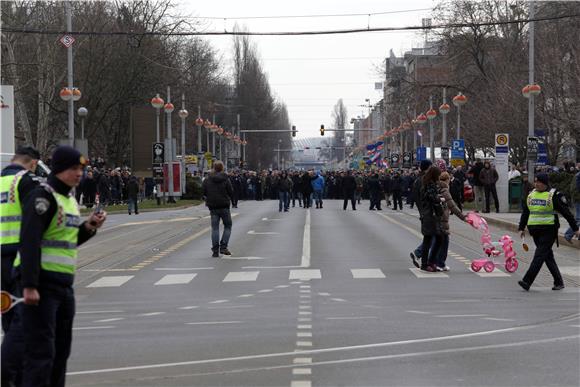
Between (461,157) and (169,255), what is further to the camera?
(461,157)

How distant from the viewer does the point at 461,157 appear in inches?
1999

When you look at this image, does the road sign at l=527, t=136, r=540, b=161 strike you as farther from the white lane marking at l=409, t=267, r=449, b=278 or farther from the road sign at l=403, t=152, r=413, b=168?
the road sign at l=403, t=152, r=413, b=168

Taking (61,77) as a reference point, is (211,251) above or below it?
below

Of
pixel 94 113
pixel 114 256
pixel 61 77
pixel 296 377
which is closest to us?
pixel 296 377

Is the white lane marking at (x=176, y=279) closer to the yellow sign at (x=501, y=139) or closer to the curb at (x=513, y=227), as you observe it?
the curb at (x=513, y=227)

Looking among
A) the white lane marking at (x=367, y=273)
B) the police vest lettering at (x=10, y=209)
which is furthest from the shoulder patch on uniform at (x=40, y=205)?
the white lane marking at (x=367, y=273)

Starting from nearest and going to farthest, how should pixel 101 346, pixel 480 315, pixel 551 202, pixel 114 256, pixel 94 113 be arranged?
pixel 101 346
pixel 480 315
pixel 551 202
pixel 114 256
pixel 94 113

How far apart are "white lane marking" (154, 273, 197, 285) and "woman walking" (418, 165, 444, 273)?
3816 mm

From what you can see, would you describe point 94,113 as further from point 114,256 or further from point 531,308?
point 531,308

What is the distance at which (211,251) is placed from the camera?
24.8 m

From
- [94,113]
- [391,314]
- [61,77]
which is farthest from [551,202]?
[94,113]

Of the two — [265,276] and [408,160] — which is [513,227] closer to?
[265,276]

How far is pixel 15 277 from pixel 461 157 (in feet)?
145

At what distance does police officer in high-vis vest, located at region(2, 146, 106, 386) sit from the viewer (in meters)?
7.13
